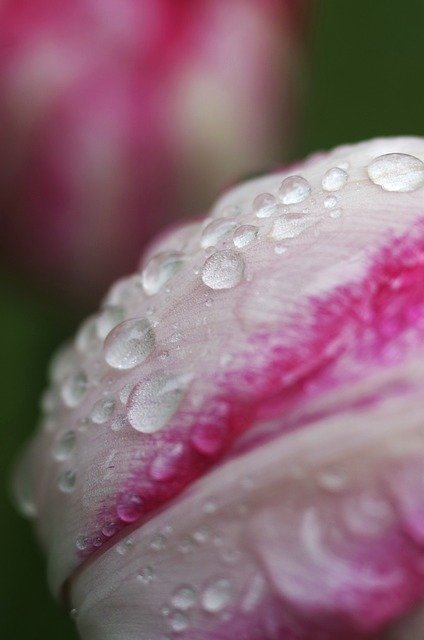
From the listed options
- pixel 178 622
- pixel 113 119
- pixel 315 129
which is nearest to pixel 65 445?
pixel 178 622

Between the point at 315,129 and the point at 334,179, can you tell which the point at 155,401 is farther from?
the point at 315,129

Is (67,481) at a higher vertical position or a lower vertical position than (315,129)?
higher

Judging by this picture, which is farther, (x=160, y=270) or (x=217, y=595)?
(x=160, y=270)

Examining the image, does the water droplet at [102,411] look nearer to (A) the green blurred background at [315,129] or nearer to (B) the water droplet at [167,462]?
(B) the water droplet at [167,462]

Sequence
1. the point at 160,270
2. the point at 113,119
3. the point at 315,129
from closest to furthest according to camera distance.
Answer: the point at 160,270
the point at 113,119
the point at 315,129

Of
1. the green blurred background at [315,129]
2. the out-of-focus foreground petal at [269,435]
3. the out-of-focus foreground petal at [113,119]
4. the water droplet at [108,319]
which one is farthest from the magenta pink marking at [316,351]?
the green blurred background at [315,129]

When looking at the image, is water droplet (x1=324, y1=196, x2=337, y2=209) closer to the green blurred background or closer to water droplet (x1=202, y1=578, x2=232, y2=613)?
water droplet (x1=202, y1=578, x2=232, y2=613)
